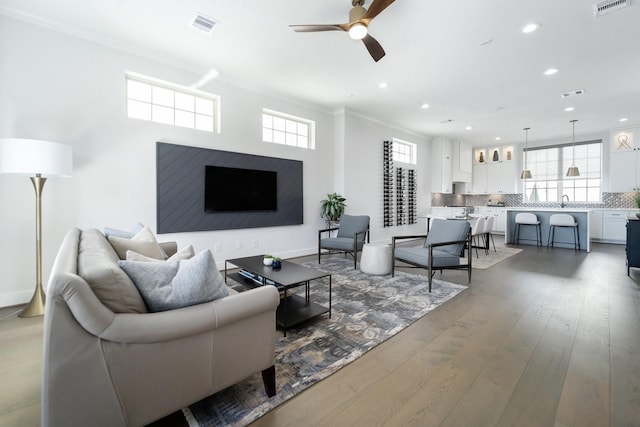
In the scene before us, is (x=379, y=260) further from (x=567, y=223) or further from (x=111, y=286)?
(x=567, y=223)

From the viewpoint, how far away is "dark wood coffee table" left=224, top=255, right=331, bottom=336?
7.62 ft

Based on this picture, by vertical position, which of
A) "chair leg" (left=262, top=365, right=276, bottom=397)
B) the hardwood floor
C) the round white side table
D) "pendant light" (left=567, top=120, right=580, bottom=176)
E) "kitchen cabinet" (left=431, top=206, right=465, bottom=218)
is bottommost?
the hardwood floor

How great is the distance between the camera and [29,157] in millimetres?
2490

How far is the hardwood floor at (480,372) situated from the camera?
1.43 m

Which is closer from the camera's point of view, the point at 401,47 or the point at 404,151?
the point at 401,47

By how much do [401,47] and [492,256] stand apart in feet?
14.0

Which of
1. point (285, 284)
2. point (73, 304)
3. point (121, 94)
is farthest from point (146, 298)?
point (121, 94)

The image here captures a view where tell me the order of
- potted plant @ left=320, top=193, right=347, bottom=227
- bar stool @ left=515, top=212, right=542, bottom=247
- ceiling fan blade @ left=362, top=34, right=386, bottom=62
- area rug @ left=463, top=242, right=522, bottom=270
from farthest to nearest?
bar stool @ left=515, top=212, right=542, bottom=247
potted plant @ left=320, top=193, right=347, bottom=227
area rug @ left=463, top=242, right=522, bottom=270
ceiling fan blade @ left=362, top=34, right=386, bottom=62

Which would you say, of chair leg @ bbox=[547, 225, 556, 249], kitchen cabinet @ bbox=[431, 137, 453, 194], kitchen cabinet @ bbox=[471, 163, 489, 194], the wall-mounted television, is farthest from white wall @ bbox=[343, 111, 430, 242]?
kitchen cabinet @ bbox=[471, 163, 489, 194]

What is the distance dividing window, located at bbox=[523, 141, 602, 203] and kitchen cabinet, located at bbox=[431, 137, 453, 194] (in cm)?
253

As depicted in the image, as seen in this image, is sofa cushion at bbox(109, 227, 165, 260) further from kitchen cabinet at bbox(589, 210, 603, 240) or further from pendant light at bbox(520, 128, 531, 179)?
kitchen cabinet at bbox(589, 210, 603, 240)

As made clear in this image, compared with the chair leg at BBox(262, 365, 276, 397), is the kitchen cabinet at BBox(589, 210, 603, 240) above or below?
above

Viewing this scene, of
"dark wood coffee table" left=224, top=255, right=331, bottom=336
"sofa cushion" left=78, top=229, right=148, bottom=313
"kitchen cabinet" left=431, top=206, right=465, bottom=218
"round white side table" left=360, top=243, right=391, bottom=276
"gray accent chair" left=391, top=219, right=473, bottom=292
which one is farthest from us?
"kitchen cabinet" left=431, top=206, right=465, bottom=218

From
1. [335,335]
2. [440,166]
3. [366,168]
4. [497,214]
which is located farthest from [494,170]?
[335,335]
